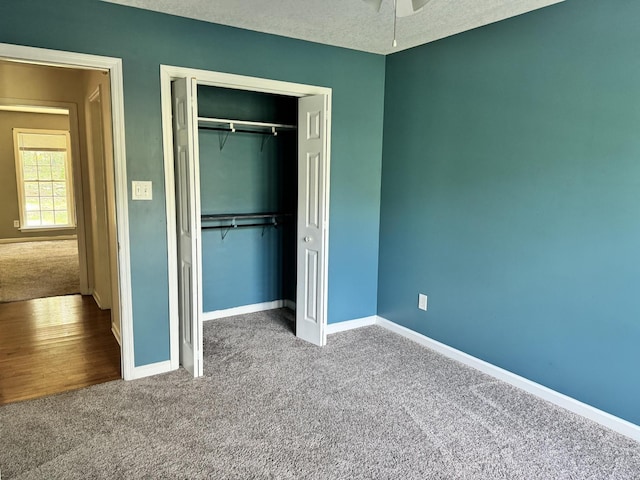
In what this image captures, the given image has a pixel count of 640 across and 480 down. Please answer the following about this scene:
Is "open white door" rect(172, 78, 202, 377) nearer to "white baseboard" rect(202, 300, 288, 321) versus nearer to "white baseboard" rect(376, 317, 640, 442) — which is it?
"white baseboard" rect(202, 300, 288, 321)

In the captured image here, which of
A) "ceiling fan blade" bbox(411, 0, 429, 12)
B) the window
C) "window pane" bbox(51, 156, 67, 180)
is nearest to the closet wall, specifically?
"ceiling fan blade" bbox(411, 0, 429, 12)

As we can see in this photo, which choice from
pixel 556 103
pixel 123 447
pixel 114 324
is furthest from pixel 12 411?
pixel 556 103

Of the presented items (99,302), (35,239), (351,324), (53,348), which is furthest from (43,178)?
(351,324)

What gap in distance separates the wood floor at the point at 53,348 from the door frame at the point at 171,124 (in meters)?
0.62

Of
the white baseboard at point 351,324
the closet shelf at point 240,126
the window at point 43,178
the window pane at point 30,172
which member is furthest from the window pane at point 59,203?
the white baseboard at point 351,324

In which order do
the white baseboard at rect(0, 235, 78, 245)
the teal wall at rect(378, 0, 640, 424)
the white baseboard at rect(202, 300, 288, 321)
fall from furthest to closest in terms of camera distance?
the white baseboard at rect(0, 235, 78, 245) < the white baseboard at rect(202, 300, 288, 321) < the teal wall at rect(378, 0, 640, 424)

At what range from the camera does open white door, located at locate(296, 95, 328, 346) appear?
3570mm

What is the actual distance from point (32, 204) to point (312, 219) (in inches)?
309

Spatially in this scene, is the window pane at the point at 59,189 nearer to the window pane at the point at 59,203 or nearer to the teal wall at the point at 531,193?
the window pane at the point at 59,203

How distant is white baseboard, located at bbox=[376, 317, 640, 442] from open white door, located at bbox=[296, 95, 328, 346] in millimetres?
854

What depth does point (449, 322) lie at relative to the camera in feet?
11.8

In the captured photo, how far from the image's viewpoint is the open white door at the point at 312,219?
3570 mm

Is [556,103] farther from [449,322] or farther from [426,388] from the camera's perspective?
[426,388]

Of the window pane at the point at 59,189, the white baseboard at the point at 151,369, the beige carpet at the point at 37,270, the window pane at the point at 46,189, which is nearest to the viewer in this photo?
the white baseboard at the point at 151,369
